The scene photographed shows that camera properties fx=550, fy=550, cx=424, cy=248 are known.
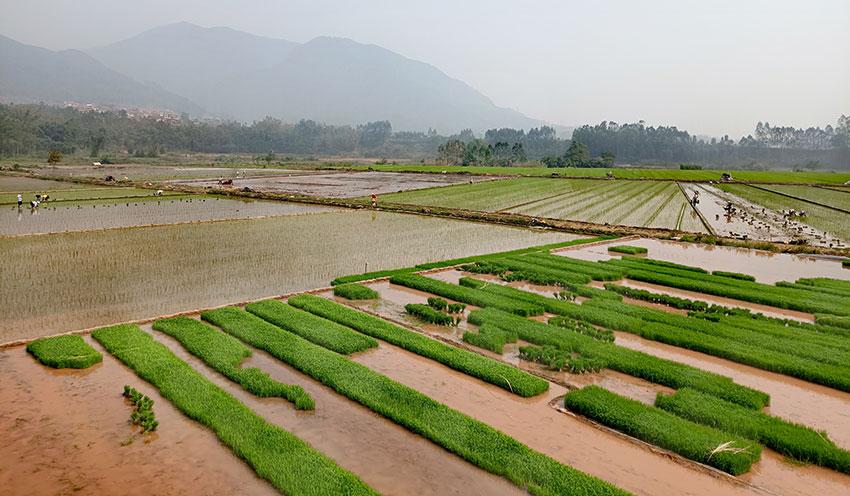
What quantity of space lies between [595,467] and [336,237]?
59.8ft

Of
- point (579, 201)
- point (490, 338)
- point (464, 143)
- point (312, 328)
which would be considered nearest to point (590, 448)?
point (490, 338)

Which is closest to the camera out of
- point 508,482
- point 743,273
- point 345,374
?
point 508,482

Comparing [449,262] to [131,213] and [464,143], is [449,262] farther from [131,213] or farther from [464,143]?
[464,143]

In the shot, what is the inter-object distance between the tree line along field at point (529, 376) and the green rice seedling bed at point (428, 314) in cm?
3

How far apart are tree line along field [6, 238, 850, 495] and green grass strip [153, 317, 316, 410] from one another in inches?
1.5

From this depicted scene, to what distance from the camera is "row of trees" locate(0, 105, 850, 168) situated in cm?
10325

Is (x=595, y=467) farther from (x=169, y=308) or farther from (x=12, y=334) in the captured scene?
(x=12, y=334)

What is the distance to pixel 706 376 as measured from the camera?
31.8ft

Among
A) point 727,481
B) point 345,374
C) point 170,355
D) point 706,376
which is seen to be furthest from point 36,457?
point 706,376

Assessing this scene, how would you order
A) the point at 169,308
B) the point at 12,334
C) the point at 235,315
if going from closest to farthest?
1. the point at 12,334
2. the point at 235,315
3. the point at 169,308

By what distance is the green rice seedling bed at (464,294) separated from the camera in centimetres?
1341

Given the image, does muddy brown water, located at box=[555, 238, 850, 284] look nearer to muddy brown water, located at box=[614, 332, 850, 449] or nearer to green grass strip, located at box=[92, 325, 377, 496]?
muddy brown water, located at box=[614, 332, 850, 449]

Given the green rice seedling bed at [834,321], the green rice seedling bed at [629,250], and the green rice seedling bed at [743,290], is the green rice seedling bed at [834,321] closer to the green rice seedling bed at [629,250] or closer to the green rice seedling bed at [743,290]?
the green rice seedling bed at [743,290]

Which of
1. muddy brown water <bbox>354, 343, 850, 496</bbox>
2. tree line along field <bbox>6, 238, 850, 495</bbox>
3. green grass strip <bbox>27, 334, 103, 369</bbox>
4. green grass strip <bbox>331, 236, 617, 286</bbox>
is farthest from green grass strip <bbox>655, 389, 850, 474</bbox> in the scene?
green grass strip <bbox>27, 334, 103, 369</bbox>
